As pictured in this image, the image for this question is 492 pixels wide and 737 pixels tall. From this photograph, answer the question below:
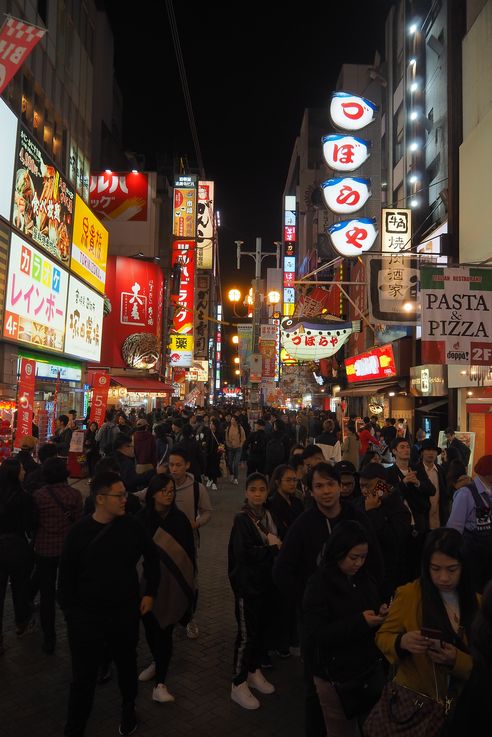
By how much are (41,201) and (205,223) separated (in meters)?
28.1

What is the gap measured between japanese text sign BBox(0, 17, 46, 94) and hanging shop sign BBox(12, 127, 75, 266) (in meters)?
6.36

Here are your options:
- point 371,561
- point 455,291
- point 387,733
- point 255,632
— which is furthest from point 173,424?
point 387,733

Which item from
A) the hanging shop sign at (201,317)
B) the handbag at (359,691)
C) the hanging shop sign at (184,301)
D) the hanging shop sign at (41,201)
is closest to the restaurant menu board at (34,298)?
the hanging shop sign at (41,201)

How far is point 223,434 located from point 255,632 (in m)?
12.1

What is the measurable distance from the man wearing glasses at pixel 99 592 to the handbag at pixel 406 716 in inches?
74.4

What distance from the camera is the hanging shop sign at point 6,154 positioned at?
13.1 meters

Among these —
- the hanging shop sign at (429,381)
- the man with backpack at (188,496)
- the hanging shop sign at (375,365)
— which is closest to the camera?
the man with backpack at (188,496)

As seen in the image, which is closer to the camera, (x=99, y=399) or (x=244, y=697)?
(x=244, y=697)

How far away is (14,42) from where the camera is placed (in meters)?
8.08

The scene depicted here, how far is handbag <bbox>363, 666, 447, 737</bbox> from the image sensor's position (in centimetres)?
238

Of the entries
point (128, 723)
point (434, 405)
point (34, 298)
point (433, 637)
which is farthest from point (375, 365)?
point (433, 637)

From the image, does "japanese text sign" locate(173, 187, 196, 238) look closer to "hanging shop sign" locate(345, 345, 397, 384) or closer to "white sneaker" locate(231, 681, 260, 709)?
"hanging shop sign" locate(345, 345, 397, 384)

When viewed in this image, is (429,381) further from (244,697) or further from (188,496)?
(244,697)

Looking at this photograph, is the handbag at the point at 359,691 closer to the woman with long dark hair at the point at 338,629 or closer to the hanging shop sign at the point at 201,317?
the woman with long dark hair at the point at 338,629
